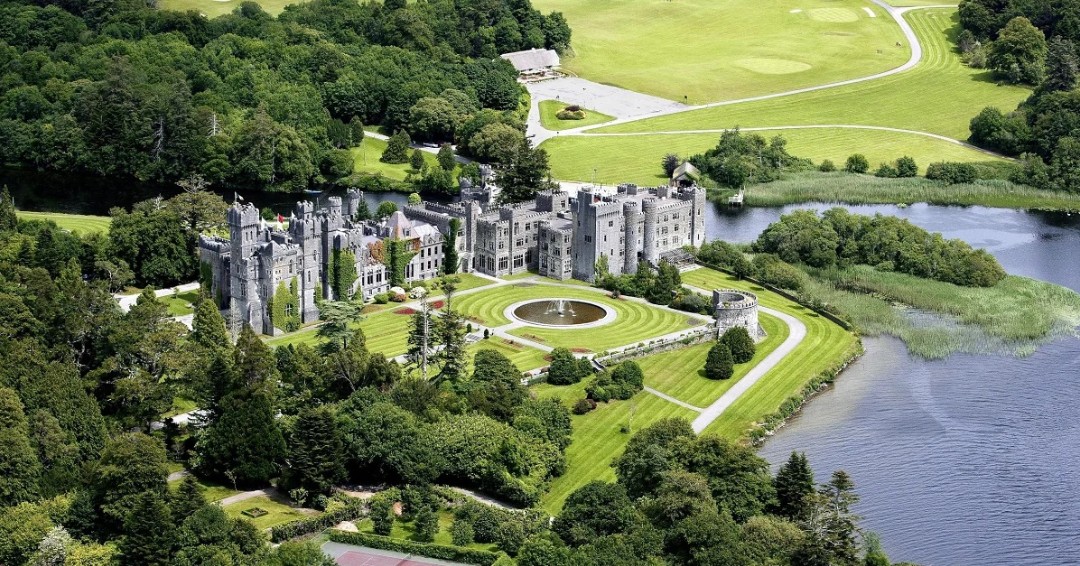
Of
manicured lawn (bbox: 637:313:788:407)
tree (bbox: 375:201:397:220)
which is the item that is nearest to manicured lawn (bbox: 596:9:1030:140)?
tree (bbox: 375:201:397:220)

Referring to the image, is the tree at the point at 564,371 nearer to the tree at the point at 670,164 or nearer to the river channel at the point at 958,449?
the river channel at the point at 958,449

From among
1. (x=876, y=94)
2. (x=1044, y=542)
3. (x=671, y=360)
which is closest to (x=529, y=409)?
(x=671, y=360)

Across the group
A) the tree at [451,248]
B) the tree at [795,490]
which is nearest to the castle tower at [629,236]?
the tree at [451,248]

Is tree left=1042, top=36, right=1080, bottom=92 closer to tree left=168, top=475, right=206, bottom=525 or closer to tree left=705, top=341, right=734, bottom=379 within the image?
tree left=705, top=341, right=734, bottom=379

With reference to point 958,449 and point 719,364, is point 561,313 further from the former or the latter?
point 958,449

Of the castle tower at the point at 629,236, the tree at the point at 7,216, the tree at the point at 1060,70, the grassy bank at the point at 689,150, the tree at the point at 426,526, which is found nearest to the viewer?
the tree at the point at 426,526
